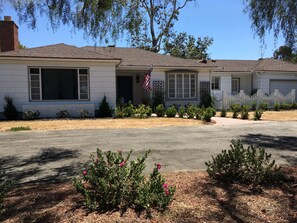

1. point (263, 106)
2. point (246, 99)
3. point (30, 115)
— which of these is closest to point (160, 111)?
point (30, 115)

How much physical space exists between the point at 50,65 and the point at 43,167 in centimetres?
1091

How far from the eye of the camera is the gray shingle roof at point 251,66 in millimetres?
25684

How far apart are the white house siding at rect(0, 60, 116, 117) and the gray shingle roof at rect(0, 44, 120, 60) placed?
427 mm

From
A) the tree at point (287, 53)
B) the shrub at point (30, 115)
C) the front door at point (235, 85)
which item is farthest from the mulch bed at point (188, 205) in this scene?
the front door at point (235, 85)

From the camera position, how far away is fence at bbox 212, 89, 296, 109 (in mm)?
21719

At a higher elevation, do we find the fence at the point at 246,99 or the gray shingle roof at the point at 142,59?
the gray shingle roof at the point at 142,59

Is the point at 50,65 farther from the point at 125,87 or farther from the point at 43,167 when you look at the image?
the point at 43,167

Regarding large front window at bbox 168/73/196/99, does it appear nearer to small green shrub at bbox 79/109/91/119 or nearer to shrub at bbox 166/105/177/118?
shrub at bbox 166/105/177/118

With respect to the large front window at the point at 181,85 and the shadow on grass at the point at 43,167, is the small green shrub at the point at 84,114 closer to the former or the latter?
the large front window at the point at 181,85

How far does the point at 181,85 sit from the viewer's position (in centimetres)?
2075

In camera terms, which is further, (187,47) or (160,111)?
(187,47)

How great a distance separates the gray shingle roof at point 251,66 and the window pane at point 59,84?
45.3ft

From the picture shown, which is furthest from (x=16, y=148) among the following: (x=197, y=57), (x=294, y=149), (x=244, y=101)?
(x=197, y=57)

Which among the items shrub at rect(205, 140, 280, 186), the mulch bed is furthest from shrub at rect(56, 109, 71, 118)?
shrub at rect(205, 140, 280, 186)
